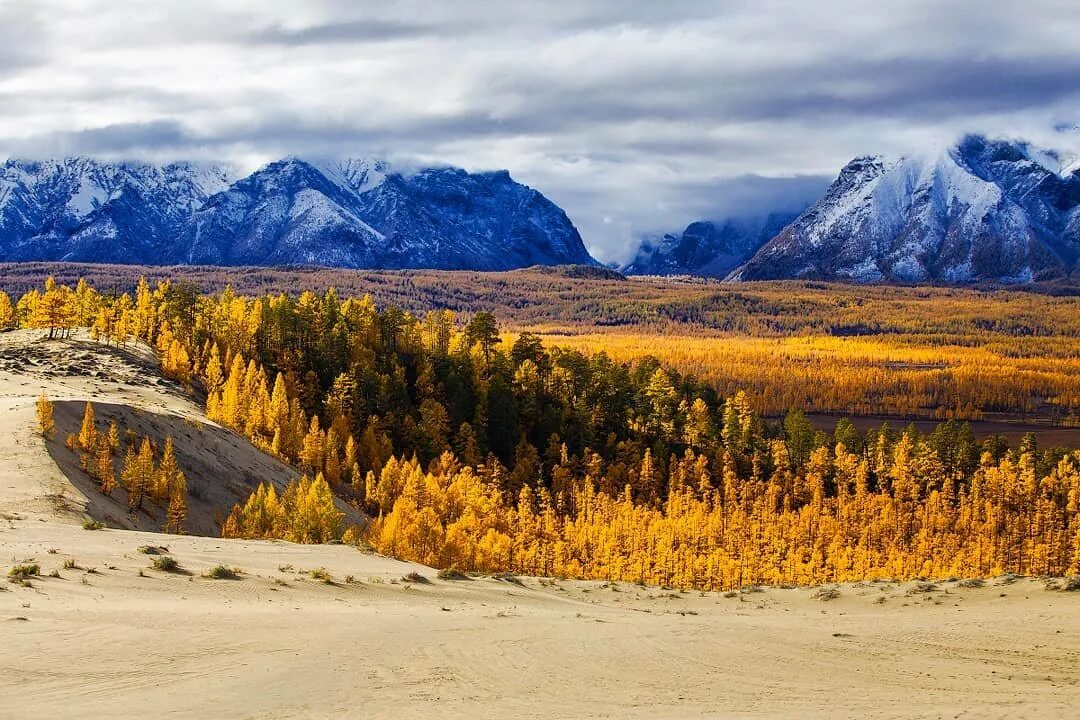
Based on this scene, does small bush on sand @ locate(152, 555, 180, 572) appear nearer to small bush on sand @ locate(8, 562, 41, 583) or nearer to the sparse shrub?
small bush on sand @ locate(8, 562, 41, 583)

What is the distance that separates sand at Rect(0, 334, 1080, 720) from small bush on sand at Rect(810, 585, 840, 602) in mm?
408

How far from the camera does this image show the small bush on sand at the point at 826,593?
55.1 metres

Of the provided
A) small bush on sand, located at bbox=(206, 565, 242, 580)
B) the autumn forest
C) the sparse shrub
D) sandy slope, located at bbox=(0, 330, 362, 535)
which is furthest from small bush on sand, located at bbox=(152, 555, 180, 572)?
the sparse shrub

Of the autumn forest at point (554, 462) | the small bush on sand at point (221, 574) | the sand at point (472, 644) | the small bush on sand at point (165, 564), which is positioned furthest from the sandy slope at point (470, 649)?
the autumn forest at point (554, 462)

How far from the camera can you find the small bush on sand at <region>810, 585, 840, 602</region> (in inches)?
2169

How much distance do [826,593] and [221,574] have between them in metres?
31.9

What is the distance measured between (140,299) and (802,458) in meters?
115

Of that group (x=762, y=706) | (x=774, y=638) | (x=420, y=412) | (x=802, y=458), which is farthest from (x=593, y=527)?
(x=762, y=706)

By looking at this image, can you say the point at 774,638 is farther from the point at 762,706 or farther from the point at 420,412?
the point at 420,412

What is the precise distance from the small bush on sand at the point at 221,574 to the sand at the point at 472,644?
0.57 meters

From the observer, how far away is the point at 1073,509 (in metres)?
143

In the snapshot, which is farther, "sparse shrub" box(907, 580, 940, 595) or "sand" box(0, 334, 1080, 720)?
"sparse shrub" box(907, 580, 940, 595)

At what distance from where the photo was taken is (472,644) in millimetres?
37875

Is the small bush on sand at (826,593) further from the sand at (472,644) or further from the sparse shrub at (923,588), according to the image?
the sparse shrub at (923,588)
